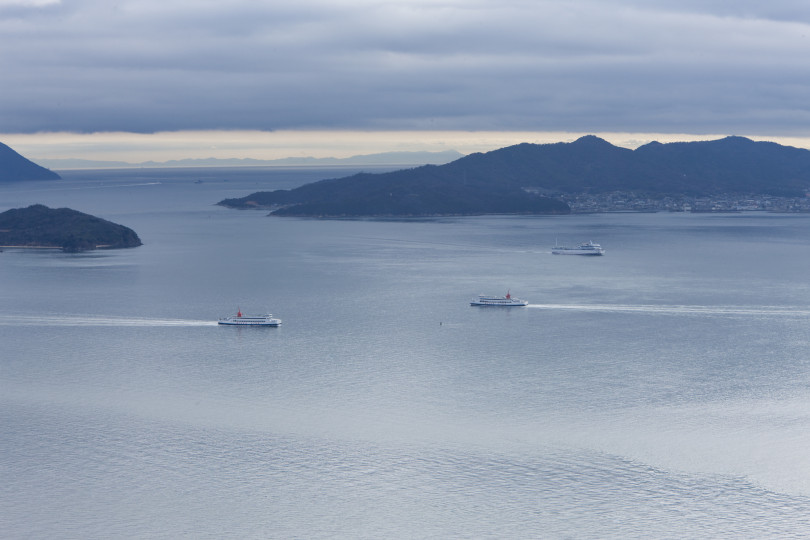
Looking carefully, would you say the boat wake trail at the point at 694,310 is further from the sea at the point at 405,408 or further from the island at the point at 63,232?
the island at the point at 63,232

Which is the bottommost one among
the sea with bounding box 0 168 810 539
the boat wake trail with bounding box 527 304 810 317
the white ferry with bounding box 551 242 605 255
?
the sea with bounding box 0 168 810 539

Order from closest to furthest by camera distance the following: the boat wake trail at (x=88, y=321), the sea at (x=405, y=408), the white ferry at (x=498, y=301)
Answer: the sea at (x=405, y=408), the boat wake trail at (x=88, y=321), the white ferry at (x=498, y=301)

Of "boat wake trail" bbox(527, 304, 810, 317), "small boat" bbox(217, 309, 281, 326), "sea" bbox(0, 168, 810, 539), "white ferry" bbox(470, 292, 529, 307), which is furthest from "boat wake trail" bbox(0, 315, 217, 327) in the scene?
"boat wake trail" bbox(527, 304, 810, 317)

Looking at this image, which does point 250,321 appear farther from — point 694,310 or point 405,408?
point 694,310

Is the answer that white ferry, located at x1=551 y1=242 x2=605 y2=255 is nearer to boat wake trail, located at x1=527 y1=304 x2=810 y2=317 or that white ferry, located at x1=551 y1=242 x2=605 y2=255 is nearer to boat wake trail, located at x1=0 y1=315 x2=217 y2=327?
boat wake trail, located at x1=527 y1=304 x2=810 y2=317

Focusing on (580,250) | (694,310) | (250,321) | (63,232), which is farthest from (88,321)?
(580,250)

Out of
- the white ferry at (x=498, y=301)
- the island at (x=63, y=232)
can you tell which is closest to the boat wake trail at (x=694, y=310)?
the white ferry at (x=498, y=301)
